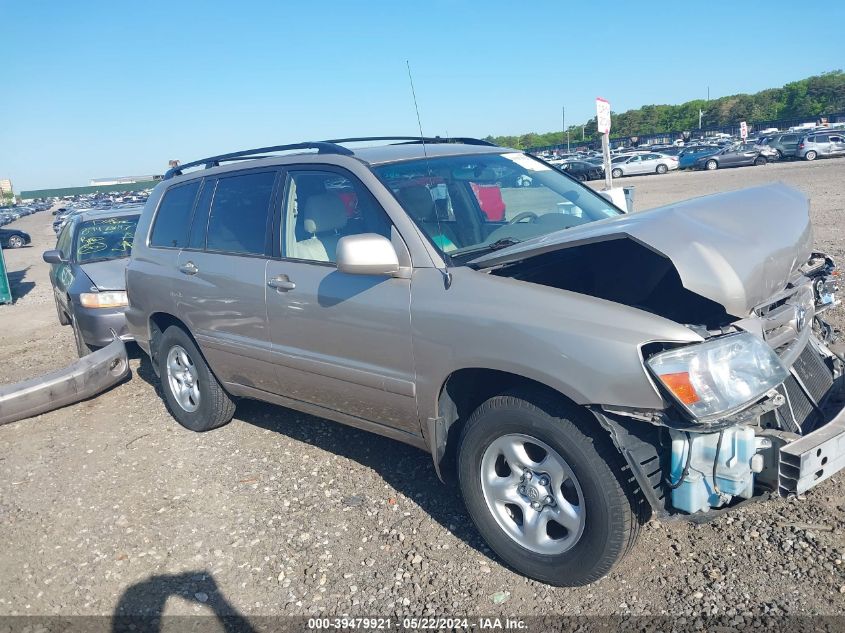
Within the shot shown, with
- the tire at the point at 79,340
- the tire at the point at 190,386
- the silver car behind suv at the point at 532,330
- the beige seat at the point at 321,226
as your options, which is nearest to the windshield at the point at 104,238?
the tire at the point at 79,340

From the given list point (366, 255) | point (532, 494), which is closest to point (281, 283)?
point (366, 255)

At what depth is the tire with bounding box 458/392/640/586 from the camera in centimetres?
284

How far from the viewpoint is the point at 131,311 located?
5848 millimetres

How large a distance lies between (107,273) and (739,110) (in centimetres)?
9671

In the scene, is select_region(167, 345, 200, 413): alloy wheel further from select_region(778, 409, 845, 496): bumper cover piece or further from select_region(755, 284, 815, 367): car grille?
select_region(778, 409, 845, 496): bumper cover piece

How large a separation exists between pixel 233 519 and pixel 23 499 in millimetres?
1550

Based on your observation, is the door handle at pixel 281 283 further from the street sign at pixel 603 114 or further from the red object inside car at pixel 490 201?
the street sign at pixel 603 114

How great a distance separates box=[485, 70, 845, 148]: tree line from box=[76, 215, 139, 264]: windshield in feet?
217

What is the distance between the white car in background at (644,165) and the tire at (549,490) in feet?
137

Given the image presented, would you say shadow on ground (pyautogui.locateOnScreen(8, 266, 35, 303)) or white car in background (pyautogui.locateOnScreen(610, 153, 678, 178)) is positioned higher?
shadow on ground (pyautogui.locateOnScreen(8, 266, 35, 303))

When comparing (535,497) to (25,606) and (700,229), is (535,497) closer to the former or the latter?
(700,229)

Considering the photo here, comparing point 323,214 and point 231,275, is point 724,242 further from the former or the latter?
point 231,275

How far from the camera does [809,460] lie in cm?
261

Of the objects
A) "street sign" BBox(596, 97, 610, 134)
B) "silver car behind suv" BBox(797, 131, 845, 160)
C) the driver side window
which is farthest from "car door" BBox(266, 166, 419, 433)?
"silver car behind suv" BBox(797, 131, 845, 160)
